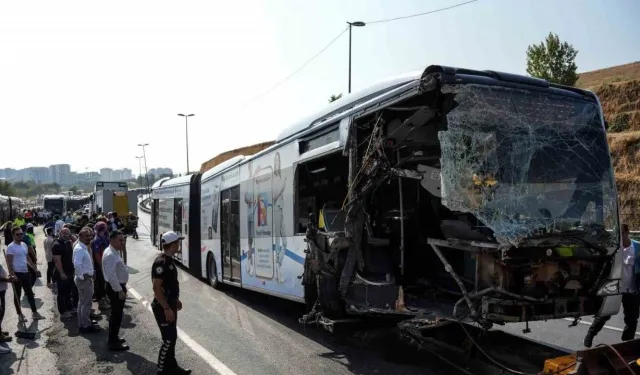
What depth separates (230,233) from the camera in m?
12.1

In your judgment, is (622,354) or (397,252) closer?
(622,354)

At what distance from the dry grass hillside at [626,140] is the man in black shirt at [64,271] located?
2128 centimetres

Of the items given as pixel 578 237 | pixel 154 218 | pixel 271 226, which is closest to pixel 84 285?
pixel 271 226

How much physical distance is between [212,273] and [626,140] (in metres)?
24.7

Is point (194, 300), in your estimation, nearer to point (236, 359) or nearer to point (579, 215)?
point (236, 359)

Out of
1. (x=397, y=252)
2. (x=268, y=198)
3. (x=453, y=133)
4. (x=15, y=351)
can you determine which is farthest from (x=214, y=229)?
(x=453, y=133)

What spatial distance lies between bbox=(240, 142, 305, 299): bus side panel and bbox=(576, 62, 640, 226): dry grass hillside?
719 inches

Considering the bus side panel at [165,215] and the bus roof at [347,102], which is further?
the bus side panel at [165,215]

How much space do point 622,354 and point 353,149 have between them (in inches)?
140

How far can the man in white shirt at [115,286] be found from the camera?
7.53m

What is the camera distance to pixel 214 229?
44.6ft

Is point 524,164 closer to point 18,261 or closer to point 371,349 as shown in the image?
point 371,349

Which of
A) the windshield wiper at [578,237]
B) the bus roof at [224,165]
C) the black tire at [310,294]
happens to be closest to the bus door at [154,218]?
the bus roof at [224,165]

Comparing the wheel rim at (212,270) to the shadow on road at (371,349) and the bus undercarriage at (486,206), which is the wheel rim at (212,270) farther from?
the bus undercarriage at (486,206)
